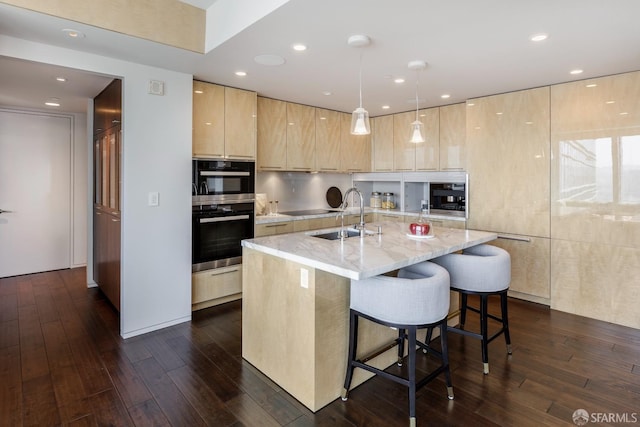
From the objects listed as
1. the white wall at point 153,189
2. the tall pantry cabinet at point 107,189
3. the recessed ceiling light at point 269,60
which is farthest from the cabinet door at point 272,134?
the tall pantry cabinet at point 107,189

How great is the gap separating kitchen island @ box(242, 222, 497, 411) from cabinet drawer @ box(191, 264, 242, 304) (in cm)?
121

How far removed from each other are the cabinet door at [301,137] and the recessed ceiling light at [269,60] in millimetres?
1545

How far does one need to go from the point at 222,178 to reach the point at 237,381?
2115mm

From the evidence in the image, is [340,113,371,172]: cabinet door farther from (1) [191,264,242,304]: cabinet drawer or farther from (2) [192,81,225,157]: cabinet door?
(1) [191,264,242,304]: cabinet drawer

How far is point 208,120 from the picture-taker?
3.69 meters

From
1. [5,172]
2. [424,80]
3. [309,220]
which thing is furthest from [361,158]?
[5,172]

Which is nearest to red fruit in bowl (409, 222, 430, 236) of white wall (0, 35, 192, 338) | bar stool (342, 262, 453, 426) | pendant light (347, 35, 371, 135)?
bar stool (342, 262, 453, 426)

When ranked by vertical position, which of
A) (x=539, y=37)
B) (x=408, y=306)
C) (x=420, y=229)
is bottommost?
(x=408, y=306)

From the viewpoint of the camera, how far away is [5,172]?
489 cm

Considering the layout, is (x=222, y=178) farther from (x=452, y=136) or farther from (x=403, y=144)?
(x=452, y=136)

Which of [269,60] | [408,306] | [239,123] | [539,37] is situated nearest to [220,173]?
[239,123]

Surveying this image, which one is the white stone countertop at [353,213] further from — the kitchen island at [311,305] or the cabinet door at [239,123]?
A: the kitchen island at [311,305]

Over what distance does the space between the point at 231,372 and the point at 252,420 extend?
57cm

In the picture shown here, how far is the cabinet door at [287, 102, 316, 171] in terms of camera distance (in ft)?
15.4
